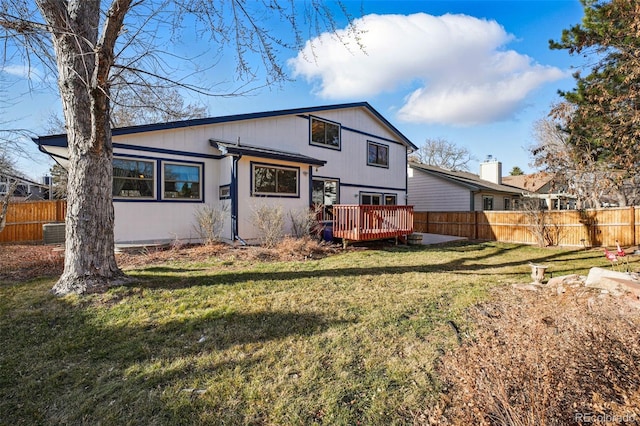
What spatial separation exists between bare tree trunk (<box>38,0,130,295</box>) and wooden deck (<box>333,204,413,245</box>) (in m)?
6.63

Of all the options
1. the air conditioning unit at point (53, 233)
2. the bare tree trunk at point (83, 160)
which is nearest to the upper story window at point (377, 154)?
the bare tree trunk at point (83, 160)

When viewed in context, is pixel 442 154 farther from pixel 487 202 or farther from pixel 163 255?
pixel 163 255

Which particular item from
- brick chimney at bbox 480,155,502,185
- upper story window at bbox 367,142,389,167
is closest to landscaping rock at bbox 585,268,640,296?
upper story window at bbox 367,142,389,167

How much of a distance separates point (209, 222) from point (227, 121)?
3.74 meters

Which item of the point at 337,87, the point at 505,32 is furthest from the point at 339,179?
the point at 505,32

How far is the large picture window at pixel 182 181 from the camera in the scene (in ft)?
29.5

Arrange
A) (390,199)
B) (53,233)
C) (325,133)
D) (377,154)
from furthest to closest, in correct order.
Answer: (390,199) < (377,154) < (325,133) < (53,233)

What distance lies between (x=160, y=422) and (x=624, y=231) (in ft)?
51.2

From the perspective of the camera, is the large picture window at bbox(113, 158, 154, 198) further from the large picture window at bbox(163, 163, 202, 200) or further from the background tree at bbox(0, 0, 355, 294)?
the background tree at bbox(0, 0, 355, 294)

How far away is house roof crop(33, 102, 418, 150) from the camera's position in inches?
291

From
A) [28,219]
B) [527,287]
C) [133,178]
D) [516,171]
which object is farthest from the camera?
[516,171]

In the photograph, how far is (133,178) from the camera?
27.7 ft

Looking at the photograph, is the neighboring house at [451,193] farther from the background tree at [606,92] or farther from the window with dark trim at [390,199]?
the background tree at [606,92]

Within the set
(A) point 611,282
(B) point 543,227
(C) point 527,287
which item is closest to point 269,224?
(C) point 527,287
